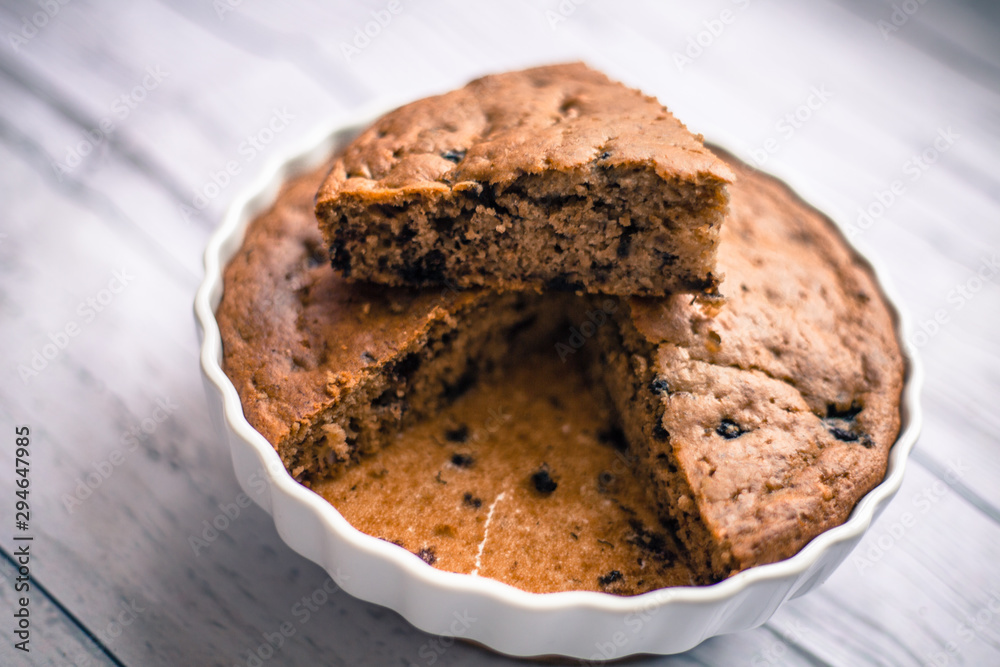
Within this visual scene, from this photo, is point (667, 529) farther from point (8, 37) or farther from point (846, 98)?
point (8, 37)

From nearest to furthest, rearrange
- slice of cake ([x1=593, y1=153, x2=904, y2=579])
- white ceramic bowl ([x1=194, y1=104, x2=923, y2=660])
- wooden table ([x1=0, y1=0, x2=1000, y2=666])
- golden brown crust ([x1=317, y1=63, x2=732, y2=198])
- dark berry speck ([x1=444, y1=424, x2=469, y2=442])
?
1. white ceramic bowl ([x1=194, y1=104, x2=923, y2=660])
2. slice of cake ([x1=593, y1=153, x2=904, y2=579])
3. golden brown crust ([x1=317, y1=63, x2=732, y2=198])
4. wooden table ([x1=0, y1=0, x2=1000, y2=666])
5. dark berry speck ([x1=444, y1=424, x2=469, y2=442])

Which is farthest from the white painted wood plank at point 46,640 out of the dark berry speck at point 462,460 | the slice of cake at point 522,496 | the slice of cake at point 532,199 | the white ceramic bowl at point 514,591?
the slice of cake at point 532,199

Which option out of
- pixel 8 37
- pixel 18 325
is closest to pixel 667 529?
pixel 18 325

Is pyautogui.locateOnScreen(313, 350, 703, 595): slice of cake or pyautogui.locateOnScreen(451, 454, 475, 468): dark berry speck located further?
pyautogui.locateOnScreen(451, 454, 475, 468): dark berry speck

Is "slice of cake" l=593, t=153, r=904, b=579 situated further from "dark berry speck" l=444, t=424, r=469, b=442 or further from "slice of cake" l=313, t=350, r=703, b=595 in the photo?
"dark berry speck" l=444, t=424, r=469, b=442

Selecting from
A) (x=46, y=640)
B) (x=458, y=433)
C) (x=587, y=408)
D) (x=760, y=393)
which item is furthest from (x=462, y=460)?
(x=46, y=640)

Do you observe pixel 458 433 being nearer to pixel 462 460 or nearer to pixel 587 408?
pixel 462 460

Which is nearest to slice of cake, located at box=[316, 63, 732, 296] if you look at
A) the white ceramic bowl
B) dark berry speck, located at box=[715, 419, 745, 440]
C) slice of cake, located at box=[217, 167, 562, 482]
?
slice of cake, located at box=[217, 167, 562, 482]
